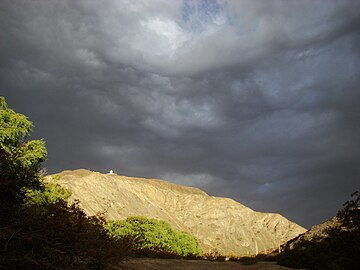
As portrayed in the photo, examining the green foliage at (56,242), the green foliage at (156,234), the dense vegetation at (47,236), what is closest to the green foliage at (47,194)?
the dense vegetation at (47,236)

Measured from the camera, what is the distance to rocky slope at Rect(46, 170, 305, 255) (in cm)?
7300

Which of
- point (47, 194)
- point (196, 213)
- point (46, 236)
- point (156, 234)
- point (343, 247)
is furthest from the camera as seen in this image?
point (196, 213)

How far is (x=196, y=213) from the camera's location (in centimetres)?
9569

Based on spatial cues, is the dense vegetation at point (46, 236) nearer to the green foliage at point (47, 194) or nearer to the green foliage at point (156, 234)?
the green foliage at point (47, 194)

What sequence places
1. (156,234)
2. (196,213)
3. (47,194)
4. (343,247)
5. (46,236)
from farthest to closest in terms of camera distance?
(196,213), (156,234), (47,194), (343,247), (46,236)

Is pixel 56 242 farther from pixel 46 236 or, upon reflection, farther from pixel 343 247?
pixel 343 247

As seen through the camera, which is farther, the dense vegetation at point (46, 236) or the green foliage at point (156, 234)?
the green foliage at point (156, 234)

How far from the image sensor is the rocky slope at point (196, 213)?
240 feet

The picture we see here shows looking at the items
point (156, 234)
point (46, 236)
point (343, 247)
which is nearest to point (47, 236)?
point (46, 236)

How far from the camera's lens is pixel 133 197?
82.6 m

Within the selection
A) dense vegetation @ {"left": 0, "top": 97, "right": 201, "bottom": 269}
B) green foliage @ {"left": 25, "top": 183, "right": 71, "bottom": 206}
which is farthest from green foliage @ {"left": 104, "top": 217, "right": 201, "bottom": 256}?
dense vegetation @ {"left": 0, "top": 97, "right": 201, "bottom": 269}

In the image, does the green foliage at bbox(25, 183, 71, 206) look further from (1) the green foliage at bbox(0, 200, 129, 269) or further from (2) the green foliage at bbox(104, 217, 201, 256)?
(2) the green foliage at bbox(104, 217, 201, 256)

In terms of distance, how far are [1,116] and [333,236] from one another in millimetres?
19785

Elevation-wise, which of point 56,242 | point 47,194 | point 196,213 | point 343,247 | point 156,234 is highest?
point 196,213
